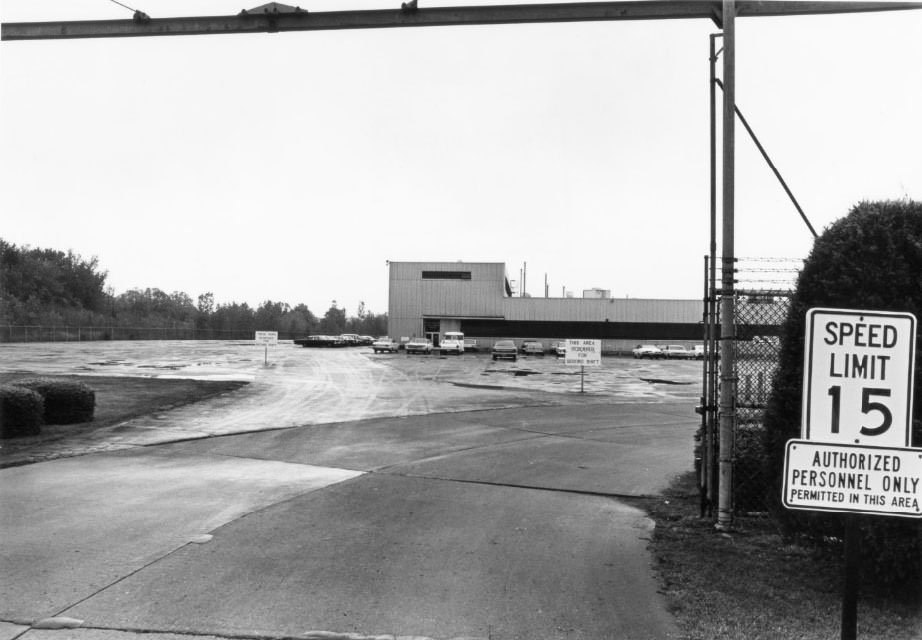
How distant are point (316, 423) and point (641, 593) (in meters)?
11.2

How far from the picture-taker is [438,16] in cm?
716

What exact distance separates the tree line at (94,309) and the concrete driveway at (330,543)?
209 feet

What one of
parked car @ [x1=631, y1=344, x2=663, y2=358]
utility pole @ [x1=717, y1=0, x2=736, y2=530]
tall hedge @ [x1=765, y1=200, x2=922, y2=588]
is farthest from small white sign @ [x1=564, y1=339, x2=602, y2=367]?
parked car @ [x1=631, y1=344, x2=663, y2=358]

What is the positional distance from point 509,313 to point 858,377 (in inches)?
2605

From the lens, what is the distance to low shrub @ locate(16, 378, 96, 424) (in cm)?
1391

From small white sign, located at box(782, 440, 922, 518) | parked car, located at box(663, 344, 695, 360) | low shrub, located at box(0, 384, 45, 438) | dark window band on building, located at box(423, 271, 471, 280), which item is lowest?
parked car, located at box(663, 344, 695, 360)

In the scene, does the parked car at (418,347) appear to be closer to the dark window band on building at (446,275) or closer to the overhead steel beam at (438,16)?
the dark window band on building at (446,275)

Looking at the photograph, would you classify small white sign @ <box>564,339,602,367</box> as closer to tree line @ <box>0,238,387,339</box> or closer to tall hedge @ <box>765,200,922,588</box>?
tall hedge @ <box>765,200,922,588</box>

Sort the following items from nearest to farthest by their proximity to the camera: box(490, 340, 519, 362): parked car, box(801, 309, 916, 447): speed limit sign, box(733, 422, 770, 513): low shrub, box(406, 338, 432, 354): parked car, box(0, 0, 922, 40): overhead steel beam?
box(801, 309, 916, 447): speed limit sign, box(0, 0, 922, 40): overhead steel beam, box(733, 422, 770, 513): low shrub, box(490, 340, 519, 362): parked car, box(406, 338, 432, 354): parked car

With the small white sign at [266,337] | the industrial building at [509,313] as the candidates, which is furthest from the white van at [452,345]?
the small white sign at [266,337]

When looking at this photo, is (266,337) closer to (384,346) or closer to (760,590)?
(384,346)

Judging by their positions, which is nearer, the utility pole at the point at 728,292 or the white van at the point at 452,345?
the utility pole at the point at 728,292

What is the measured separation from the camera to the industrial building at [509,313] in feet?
226

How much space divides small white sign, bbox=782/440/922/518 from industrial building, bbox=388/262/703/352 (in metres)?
65.4
